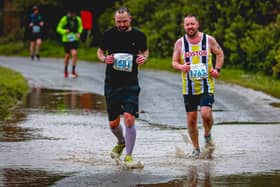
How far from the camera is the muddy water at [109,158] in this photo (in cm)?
900

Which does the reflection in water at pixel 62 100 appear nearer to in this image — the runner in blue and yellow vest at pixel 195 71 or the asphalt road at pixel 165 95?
the asphalt road at pixel 165 95

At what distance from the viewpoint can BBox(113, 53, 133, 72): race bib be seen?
1028 centimetres

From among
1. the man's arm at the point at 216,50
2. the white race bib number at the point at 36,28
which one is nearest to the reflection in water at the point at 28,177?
the man's arm at the point at 216,50

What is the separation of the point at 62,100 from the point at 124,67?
25.0 feet

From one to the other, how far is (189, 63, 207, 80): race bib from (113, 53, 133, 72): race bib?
0.88 meters

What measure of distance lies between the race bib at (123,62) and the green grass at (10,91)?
4.36 m

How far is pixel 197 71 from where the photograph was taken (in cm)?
1082

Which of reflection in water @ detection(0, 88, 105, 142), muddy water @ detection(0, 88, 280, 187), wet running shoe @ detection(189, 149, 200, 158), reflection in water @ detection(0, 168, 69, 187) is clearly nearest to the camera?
reflection in water @ detection(0, 168, 69, 187)

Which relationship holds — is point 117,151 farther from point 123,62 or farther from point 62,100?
point 62,100

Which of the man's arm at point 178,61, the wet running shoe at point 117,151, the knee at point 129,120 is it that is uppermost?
the man's arm at point 178,61

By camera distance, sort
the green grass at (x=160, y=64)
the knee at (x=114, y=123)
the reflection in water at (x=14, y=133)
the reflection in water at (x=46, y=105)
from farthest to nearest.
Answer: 1. the green grass at (x=160, y=64)
2. the reflection in water at (x=46, y=105)
3. the reflection in water at (x=14, y=133)
4. the knee at (x=114, y=123)

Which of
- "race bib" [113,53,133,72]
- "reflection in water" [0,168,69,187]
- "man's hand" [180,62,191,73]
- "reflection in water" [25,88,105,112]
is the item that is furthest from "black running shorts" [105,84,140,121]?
"reflection in water" [25,88,105,112]

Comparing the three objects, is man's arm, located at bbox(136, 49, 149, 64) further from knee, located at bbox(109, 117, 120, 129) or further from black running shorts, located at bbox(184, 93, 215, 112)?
black running shorts, located at bbox(184, 93, 215, 112)

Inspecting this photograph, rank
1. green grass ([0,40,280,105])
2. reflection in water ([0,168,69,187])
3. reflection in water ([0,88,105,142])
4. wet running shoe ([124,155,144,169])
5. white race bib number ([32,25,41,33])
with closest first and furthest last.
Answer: reflection in water ([0,168,69,187])
wet running shoe ([124,155,144,169])
reflection in water ([0,88,105,142])
green grass ([0,40,280,105])
white race bib number ([32,25,41,33])
